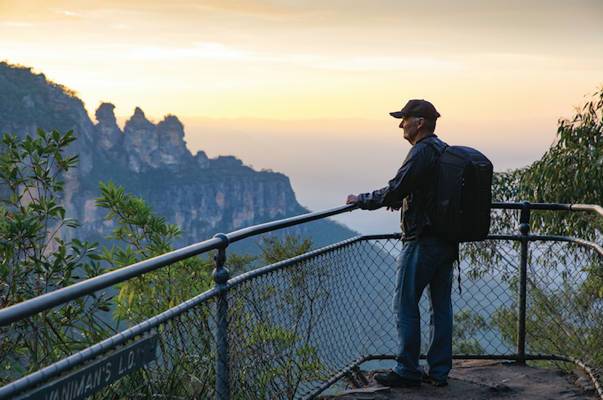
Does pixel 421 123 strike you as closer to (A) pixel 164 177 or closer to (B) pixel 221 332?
(B) pixel 221 332

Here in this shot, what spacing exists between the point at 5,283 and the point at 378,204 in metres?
3.19

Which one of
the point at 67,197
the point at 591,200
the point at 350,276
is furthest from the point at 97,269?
Result: the point at 67,197

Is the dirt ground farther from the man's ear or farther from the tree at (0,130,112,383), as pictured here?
the tree at (0,130,112,383)

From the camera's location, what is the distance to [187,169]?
14688cm

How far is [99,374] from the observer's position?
214 cm

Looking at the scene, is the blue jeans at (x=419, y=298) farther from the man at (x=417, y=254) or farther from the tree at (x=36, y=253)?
A: the tree at (x=36, y=253)

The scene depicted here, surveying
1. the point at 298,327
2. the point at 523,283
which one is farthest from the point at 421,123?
the point at 523,283

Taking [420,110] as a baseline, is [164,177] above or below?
below

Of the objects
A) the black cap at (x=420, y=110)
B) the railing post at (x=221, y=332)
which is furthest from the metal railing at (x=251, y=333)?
the black cap at (x=420, y=110)

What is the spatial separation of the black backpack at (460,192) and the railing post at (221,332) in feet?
4.74

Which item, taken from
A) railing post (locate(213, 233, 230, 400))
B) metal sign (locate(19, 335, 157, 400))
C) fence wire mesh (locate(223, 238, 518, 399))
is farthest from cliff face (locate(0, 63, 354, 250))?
metal sign (locate(19, 335, 157, 400))

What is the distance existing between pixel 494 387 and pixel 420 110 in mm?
1639

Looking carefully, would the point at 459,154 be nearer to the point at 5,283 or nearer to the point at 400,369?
the point at 400,369

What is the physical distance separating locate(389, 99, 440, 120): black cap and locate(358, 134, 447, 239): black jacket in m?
0.11
